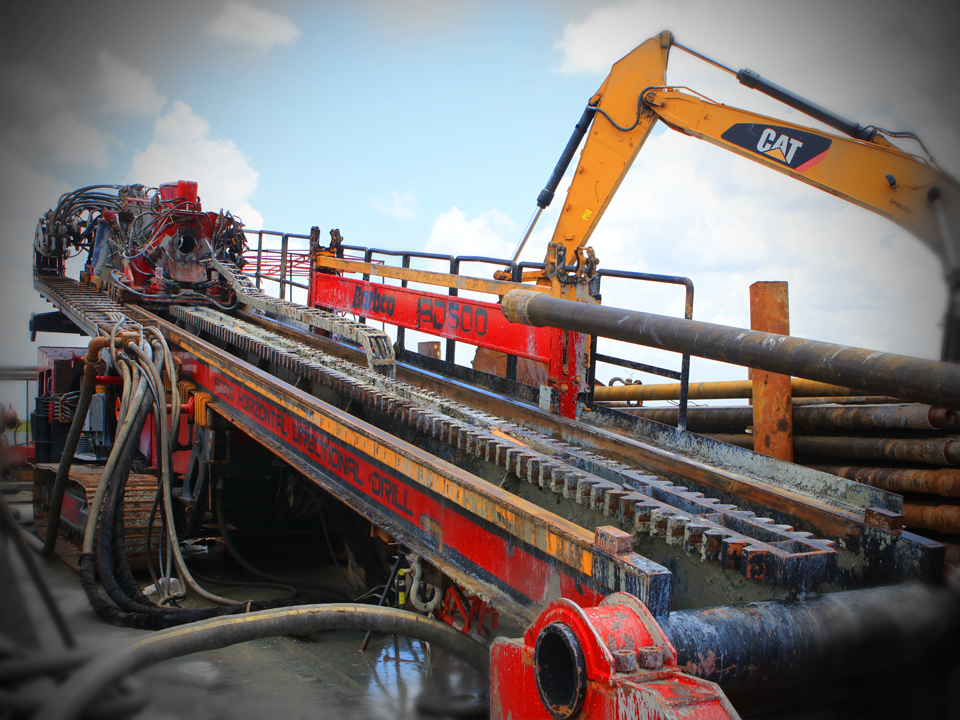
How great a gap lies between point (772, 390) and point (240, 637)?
15.4 feet

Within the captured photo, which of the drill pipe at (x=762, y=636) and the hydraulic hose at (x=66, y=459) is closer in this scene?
the drill pipe at (x=762, y=636)

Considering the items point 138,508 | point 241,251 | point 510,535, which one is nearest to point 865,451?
point 510,535

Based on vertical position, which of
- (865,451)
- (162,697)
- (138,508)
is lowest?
(138,508)

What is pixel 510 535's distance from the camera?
295cm

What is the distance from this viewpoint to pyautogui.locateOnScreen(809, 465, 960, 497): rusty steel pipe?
499 centimetres

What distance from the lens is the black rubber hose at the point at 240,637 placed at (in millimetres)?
620

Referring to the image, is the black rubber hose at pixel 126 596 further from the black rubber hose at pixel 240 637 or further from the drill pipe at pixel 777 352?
the drill pipe at pixel 777 352

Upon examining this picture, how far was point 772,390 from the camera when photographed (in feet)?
18.5

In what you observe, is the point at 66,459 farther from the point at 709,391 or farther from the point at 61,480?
the point at 709,391

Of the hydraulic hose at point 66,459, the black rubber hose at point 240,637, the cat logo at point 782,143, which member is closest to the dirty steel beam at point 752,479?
the black rubber hose at point 240,637

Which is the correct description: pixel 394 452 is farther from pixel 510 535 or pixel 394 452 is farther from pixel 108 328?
pixel 108 328

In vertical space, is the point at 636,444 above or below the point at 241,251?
below

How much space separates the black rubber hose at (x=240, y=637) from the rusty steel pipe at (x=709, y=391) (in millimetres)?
3921

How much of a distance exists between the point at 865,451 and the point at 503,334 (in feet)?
9.51
